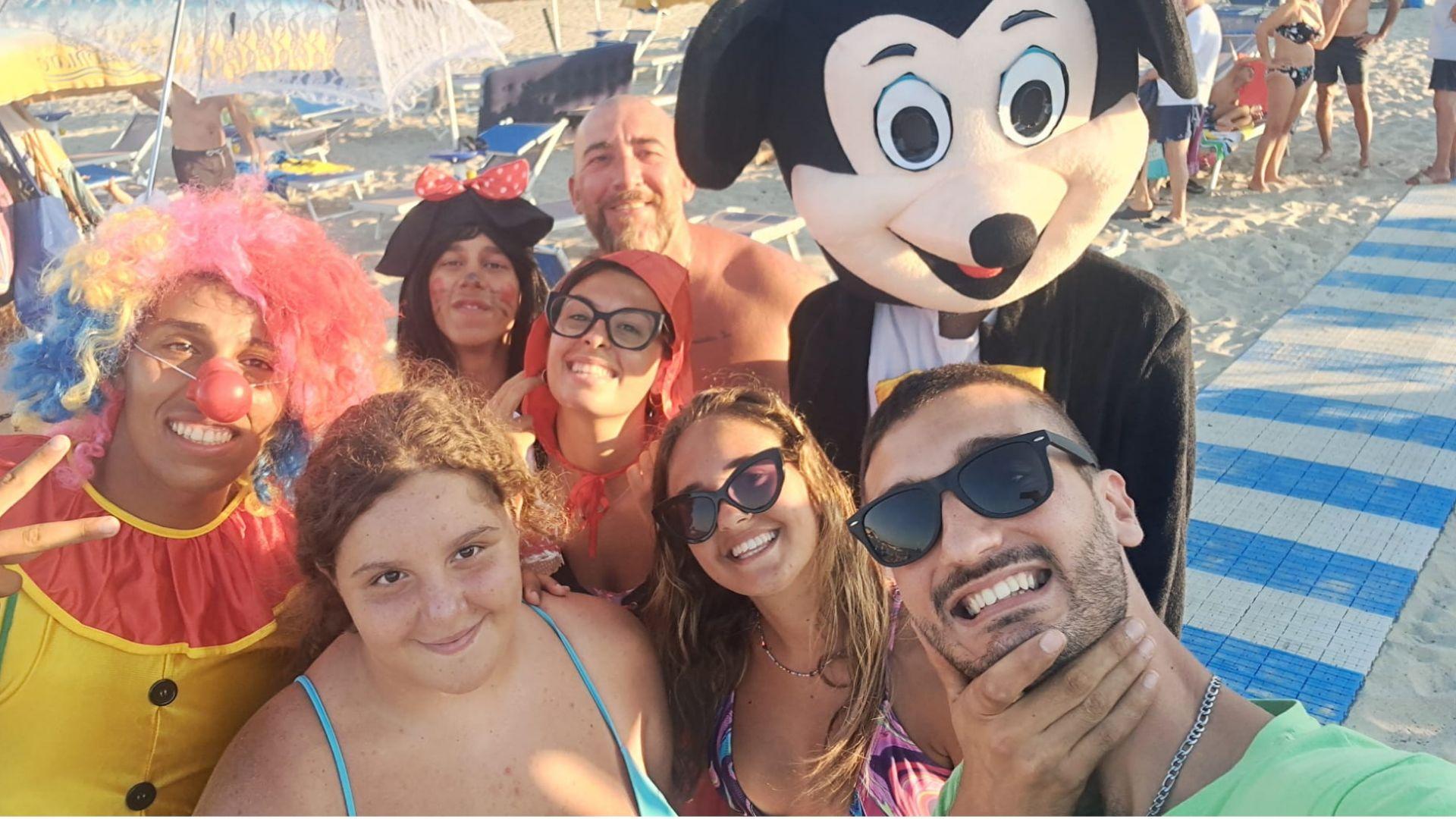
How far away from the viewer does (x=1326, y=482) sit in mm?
4918

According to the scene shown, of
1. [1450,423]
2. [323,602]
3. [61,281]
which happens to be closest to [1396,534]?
[1450,423]

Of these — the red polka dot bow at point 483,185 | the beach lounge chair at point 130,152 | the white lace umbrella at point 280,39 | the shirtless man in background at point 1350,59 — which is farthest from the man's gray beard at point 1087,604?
the beach lounge chair at point 130,152

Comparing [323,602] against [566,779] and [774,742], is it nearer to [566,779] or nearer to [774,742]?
[566,779]

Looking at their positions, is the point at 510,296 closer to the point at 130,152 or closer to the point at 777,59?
the point at 777,59

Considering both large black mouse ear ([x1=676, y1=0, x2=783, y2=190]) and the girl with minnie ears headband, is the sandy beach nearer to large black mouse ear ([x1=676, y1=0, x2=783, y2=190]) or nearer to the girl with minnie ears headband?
the girl with minnie ears headband

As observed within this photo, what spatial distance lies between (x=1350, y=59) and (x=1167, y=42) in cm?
824

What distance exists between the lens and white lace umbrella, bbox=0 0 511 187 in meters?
4.01

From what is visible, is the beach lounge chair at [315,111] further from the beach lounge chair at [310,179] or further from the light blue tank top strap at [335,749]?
the light blue tank top strap at [335,749]

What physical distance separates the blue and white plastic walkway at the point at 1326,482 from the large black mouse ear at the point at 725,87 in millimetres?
2434

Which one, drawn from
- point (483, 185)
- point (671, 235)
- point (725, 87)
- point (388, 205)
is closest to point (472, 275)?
point (483, 185)

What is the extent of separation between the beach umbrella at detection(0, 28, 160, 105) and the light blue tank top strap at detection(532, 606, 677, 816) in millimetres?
5883

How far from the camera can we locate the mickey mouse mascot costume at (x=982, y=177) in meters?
2.24

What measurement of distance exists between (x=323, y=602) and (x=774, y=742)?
33.9 inches

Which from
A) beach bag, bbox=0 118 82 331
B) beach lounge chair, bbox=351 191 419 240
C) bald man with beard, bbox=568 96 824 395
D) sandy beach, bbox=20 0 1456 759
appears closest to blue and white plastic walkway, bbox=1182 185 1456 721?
sandy beach, bbox=20 0 1456 759
